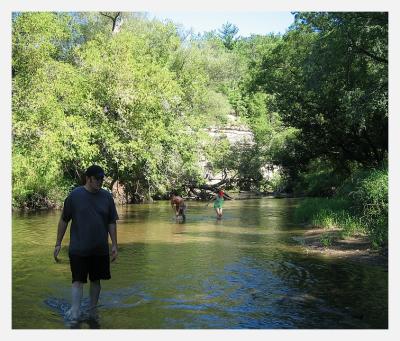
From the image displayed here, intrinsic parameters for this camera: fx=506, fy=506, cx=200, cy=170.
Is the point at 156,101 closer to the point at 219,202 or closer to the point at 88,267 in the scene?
the point at 219,202

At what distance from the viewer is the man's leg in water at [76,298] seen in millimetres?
7336

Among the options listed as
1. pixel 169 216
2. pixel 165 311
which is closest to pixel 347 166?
pixel 169 216

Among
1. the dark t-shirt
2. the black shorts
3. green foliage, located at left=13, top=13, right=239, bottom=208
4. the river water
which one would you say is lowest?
the river water

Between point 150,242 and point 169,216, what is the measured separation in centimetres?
953

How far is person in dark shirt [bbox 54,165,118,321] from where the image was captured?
287 inches

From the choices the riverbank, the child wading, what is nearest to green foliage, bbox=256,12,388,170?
the riverbank

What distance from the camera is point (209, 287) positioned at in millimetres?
9789

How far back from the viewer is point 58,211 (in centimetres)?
2819

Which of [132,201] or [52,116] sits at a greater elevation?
[52,116]

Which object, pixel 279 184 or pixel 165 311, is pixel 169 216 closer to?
pixel 165 311

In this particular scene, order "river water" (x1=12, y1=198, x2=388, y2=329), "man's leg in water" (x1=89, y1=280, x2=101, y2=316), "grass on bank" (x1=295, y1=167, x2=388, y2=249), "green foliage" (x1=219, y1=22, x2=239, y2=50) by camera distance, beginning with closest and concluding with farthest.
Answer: "river water" (x1=12, y1=198, x2=388, y2=329) < "man's leg in water" (x1=89, y1=280, x2=101, y2=316) < "grass on bank" (x1=295, y1=167, x2=388, y2=249) < "green foliage" (x1=219, y1=22, x2=239, y2=50)

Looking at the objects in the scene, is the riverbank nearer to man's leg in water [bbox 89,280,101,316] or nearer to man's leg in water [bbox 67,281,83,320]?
man's leg in water [bbox 89,280,101,316]

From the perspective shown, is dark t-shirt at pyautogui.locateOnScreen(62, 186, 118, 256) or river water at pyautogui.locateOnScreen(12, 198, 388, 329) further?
river water at pyautogui.locateOnScreen(12, 198, 388, 329)

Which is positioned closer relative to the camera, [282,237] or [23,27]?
[282,237]
